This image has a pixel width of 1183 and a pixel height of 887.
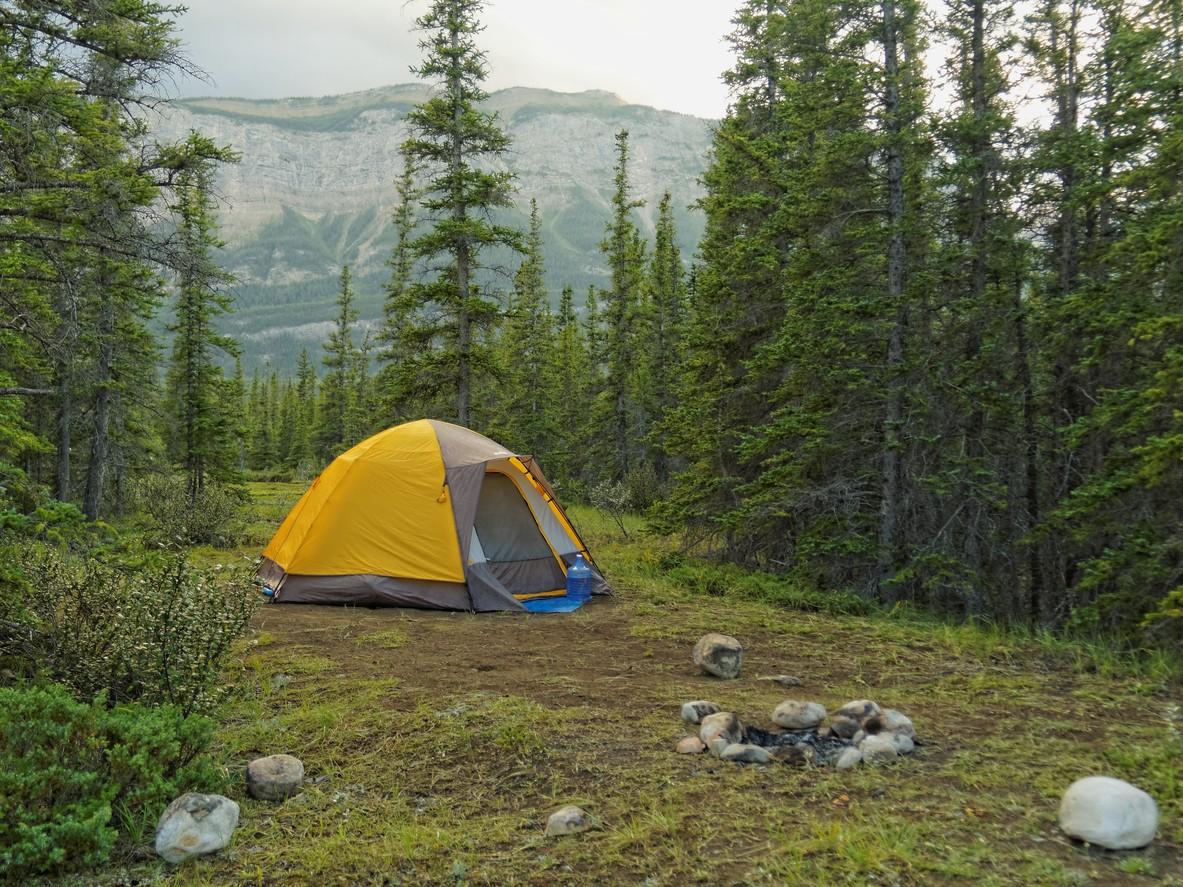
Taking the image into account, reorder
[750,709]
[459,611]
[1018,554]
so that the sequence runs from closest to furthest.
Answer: [750,709], [459,611], [1018,554]

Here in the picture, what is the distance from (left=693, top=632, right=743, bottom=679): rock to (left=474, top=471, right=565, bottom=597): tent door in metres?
4.20

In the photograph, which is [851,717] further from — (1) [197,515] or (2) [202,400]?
(2) [202,400]

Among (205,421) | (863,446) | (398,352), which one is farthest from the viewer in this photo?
(398,352)

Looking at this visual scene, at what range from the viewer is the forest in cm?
559

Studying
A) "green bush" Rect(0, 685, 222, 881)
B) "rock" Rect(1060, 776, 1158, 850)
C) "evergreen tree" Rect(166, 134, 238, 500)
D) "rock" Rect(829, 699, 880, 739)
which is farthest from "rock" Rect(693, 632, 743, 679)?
"evergreen tree" Rect(166, 134, 238, 500)

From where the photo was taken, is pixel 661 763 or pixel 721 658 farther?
pixel 721 658

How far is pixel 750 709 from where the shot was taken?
537 centimetres

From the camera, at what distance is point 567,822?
369cm

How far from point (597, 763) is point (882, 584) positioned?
6480 millimetres

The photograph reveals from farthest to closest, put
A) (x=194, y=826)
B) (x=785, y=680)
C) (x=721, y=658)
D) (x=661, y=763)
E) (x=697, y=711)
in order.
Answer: (x=721, y=658) < (x=785, y=680) < (x=697, y=711) < (x=661, y=763) < (x=194, y=826)

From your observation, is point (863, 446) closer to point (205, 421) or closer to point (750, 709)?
point (750, 709)

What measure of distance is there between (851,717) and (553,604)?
18.0 ft

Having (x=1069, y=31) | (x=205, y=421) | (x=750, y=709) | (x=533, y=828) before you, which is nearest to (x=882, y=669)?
(x=750, y=709)

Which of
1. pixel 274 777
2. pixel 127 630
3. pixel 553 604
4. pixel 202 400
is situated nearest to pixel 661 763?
pixel 274 777
